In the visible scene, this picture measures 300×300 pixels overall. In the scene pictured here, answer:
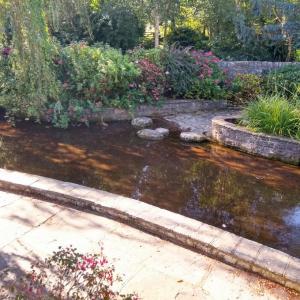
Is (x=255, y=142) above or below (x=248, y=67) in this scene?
below

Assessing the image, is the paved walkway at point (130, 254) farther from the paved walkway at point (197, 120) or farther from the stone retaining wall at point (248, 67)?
the stone retaining wall at point (248, 67)

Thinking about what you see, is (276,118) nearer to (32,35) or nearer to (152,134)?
(152,134)

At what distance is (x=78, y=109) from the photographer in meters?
7.15

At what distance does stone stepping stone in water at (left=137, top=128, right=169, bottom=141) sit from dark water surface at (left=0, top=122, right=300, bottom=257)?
0.15m

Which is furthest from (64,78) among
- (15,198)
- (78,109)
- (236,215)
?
(236,215)

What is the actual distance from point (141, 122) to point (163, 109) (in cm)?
92

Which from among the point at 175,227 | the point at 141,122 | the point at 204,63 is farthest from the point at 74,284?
the point at 204,63

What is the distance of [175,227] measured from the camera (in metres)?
3.46

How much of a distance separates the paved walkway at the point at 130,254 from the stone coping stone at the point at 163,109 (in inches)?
156

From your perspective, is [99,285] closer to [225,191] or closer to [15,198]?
[15,198]

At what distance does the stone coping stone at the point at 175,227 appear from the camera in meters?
3.04

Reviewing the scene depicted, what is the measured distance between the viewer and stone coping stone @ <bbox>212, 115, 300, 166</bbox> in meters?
5.90

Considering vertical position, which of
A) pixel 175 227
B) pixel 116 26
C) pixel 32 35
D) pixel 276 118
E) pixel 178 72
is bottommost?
pixel 175 227

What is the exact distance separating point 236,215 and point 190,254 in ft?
4.32
